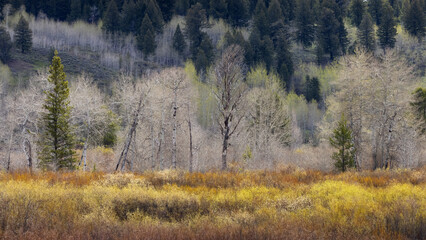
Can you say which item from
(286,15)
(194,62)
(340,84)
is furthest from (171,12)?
(340,84)

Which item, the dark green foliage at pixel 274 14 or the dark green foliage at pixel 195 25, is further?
the dark green foliage at pixel 274 14

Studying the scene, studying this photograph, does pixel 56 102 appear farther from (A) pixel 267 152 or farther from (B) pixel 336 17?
(B) pixel 336 17

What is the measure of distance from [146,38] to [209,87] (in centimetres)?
2759

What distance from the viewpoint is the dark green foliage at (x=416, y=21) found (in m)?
84.4

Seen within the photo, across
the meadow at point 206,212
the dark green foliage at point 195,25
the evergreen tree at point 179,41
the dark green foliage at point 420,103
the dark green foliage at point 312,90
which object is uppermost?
the dark green foliage at point 195,25

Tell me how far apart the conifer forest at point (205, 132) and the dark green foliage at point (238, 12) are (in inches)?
289

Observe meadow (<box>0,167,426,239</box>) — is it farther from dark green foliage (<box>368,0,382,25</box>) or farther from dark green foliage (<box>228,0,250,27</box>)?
dark green foliage (<box>368,0,382,25</box>)

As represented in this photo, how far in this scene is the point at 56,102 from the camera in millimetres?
24000

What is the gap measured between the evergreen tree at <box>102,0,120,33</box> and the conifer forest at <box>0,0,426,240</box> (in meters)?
0.38

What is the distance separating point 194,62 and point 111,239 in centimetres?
7377

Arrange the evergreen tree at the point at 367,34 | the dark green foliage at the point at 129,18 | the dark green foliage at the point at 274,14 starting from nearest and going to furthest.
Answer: the evergreen tree at the point at 367,34 → the dark green foliage at the point at 129,18 → the dark green foliage at the point at 274,14

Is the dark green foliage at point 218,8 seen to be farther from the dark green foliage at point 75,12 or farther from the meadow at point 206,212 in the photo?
the meadow at point 206,212

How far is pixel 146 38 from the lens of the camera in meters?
79.1

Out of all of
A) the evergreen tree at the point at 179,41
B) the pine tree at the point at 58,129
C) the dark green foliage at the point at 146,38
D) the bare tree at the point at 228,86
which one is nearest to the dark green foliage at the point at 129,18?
the dark green foliage at the point at 146,38
